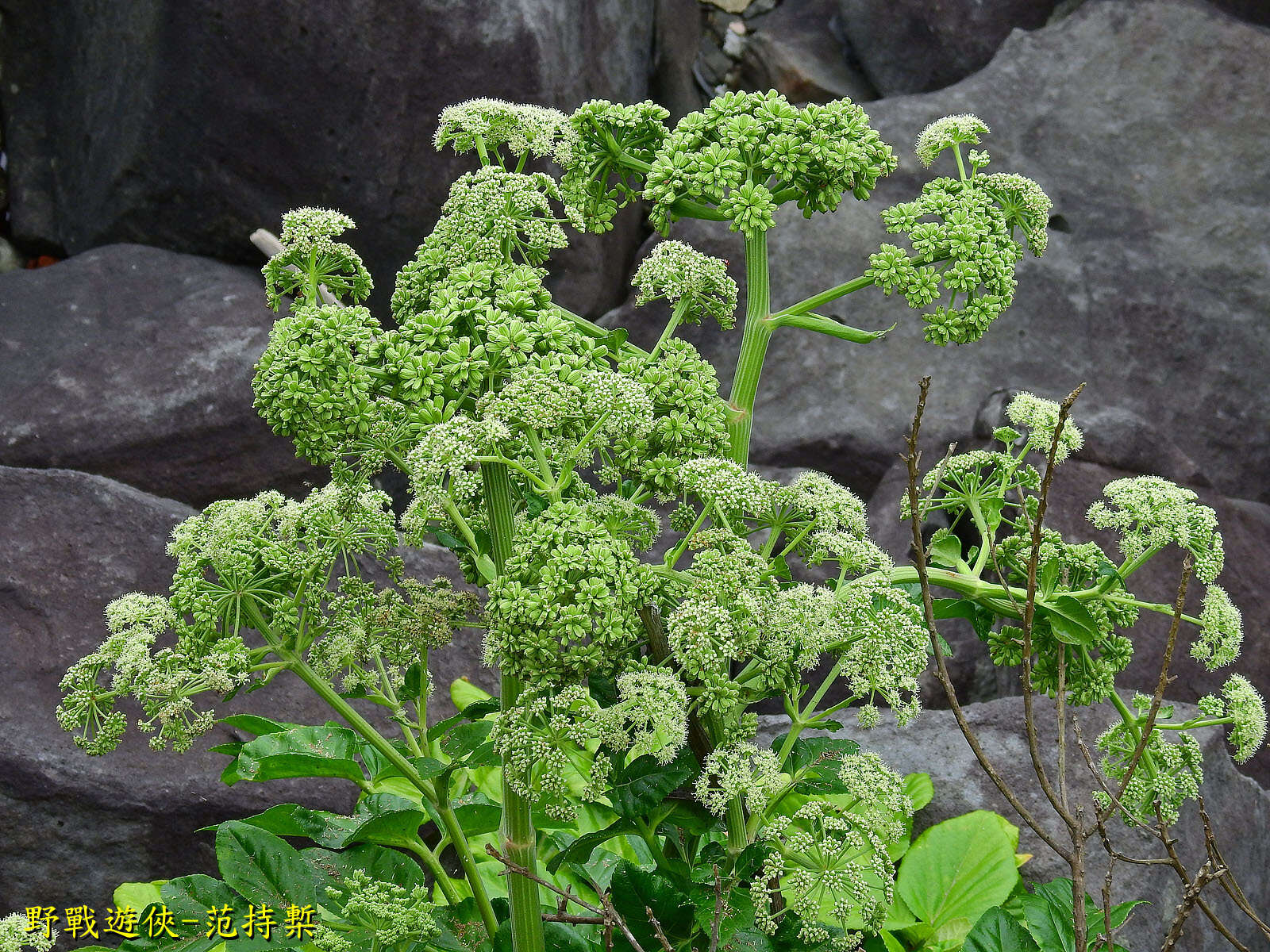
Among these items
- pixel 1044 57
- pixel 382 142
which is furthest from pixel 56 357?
pixel 1044 57

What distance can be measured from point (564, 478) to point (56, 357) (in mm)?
3451

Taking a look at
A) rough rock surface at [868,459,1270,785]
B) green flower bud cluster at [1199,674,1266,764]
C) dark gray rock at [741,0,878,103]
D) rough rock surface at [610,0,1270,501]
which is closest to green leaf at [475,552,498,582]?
green flower bud cluster at [1199,674,1266,764]

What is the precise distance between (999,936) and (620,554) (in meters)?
1.13

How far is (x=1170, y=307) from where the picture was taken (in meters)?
4.68

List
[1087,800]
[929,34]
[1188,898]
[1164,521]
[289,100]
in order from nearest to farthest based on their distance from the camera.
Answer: [1188,898]
[1164,521]
[1087,800]
[289,100]
[929,34]

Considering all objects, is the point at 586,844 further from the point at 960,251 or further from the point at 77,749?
the point at 77,749

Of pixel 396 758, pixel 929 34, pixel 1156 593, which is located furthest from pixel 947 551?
pixel 929 34

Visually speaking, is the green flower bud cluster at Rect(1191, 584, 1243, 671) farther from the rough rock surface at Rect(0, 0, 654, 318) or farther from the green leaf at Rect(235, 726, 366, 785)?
the rough rock surface at Rect(0, 0, 654, 318)

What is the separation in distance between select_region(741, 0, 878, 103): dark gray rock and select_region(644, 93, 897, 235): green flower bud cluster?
4.22 m

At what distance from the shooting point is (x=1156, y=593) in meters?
3.79

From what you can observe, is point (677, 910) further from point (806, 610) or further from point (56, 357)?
point (56, 357)

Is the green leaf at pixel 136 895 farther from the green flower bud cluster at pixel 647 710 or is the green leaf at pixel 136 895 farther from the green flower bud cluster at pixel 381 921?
the green flower bud cluster at pixel 647 710

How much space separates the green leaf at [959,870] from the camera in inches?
103

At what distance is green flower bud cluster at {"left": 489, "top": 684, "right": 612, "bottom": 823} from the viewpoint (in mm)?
1337
